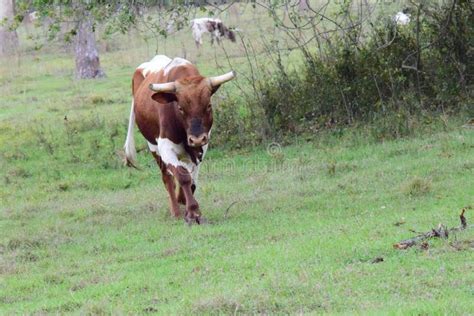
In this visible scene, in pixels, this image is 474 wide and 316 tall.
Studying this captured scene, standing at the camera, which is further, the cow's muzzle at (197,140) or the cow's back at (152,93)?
the cow's back at (152,93)

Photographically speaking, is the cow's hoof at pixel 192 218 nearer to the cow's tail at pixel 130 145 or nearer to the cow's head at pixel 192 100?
the cow's head at pixel 192 100

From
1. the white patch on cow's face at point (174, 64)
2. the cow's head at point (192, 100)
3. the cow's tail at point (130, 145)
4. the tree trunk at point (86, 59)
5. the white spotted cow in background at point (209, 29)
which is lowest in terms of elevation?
the cow's tail at point (130, 145)

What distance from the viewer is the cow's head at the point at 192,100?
33.7 feet

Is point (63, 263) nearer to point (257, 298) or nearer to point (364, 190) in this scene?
point (257, 298)

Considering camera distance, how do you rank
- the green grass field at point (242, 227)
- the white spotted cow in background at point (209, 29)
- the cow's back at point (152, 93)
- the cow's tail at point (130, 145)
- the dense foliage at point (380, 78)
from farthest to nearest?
the white spotted cow in background at point (209, 29)
the dense foliage at point (380, 78)
the cow's tail at point (130, 145)
the cow's back at point (152, 93)
the green grass field at point (242, 227)

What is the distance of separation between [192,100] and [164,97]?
1.32 ft

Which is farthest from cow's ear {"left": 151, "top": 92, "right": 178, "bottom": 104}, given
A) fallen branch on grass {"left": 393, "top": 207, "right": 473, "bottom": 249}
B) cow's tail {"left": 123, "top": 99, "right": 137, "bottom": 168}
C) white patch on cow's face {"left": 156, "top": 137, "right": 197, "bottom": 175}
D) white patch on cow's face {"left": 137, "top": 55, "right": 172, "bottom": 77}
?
fallen branch on grass {"left": 393, "top": 207, "right": 473, "bottom": 249}

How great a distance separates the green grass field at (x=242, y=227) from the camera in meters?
6.98

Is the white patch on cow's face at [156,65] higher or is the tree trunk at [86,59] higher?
the tree trunk at [86,59]

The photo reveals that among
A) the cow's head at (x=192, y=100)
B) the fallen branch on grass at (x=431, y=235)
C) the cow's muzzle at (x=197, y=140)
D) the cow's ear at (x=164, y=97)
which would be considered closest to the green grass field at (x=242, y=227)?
the fallen branch on grass at (x=431, y=235)

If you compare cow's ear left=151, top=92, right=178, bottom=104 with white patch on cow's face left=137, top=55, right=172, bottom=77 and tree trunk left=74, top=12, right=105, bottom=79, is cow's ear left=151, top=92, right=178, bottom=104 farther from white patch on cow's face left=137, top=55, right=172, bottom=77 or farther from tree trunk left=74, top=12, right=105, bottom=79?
Result: tree trunk left=74, top=12, right=105, bottom=79

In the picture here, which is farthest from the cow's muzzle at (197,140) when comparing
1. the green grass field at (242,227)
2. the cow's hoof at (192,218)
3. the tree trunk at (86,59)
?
the tree trunk at (86,59)

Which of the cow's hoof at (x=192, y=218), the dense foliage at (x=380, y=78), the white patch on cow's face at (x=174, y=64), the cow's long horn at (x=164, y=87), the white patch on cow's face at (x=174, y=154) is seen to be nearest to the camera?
the cow's hoof at (x=192, y=218)

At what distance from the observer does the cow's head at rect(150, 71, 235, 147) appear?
1027 cm
